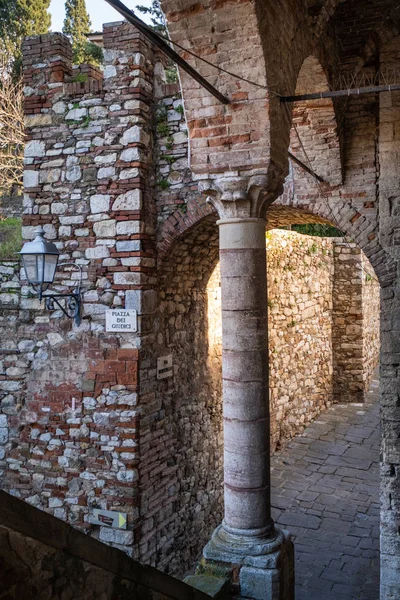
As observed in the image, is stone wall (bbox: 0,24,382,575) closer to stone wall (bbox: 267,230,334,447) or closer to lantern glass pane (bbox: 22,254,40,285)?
lantern glass pane (bbox: 22,254,40,285)

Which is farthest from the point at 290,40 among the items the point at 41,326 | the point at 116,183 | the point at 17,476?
the point at 17,476

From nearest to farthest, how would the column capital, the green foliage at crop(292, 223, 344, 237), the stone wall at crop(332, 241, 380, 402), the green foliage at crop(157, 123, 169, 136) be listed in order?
the column capital
the green foliage at crop(157, 123, 169, 136)
the stone wall at crop(332, 241, 380, 402)
the green foliage at crop(292, 223, 344, 237)

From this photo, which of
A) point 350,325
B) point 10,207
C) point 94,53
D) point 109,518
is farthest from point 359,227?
point 94,53

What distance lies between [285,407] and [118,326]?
186 inches

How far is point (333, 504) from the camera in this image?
7.24m

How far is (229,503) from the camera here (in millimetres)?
3672

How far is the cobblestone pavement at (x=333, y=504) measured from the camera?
18.5 feet

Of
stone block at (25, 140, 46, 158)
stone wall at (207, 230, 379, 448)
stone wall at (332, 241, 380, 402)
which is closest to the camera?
stone block at (25, 140, 46, 158)

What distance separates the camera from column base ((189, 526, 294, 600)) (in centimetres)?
343

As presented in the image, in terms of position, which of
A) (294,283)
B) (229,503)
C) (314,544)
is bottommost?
(314,544)

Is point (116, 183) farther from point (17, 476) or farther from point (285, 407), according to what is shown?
point (285, 407)

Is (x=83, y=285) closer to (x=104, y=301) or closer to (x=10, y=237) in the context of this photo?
(x=104, y=301)

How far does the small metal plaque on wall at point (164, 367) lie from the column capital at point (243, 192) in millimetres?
2458

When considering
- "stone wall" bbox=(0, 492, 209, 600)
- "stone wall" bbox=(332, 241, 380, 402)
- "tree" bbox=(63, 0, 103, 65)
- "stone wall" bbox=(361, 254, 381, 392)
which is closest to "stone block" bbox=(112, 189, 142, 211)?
"stone wall" bbox=(0, 492, 209, 600)
